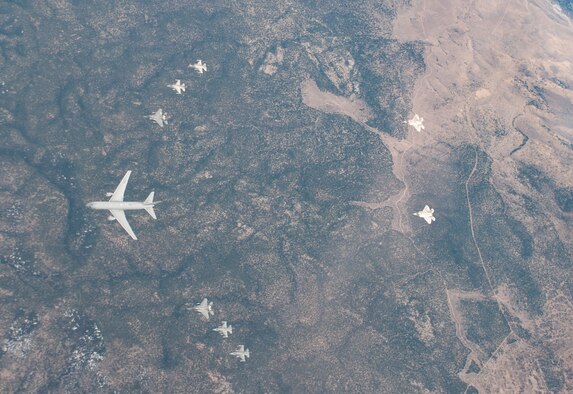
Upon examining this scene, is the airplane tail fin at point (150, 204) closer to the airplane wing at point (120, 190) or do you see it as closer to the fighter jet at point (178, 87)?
the airplane wing at point (120, 190)

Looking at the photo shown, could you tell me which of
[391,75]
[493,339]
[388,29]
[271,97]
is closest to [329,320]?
[493,339]

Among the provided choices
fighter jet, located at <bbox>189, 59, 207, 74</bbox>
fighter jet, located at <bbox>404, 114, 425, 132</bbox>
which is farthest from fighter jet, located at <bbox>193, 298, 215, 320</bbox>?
fighter jet, located at <bbox>404, 114, 425, 132</bbox>

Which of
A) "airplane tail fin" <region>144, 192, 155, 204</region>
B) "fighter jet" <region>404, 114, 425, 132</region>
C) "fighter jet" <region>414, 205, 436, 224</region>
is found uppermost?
"fighter jet" <region>404, 114, 425, 132</region>

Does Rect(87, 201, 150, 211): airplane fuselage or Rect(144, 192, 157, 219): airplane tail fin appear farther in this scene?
Rect(144, 192, 157, 219): airplane tail fin

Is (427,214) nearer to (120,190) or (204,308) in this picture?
(204,308)

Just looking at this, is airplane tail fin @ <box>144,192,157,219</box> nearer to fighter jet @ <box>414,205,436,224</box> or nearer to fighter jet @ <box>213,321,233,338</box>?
fighter jet @ <box>213,321,233,338</box>

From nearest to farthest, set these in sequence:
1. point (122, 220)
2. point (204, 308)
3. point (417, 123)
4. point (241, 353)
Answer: point (241, 353) < point (204, 308) < point (122, 220) < point (417, 123)

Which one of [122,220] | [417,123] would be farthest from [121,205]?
[417,123]

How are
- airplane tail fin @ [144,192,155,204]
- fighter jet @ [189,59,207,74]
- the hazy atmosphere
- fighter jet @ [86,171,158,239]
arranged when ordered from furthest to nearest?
fighter jet @ [189,59,207,74] < airplane tail fin @ [144,192,155,204] < fighter jet @ [86,171,158,239] < the hazy atmosphere
